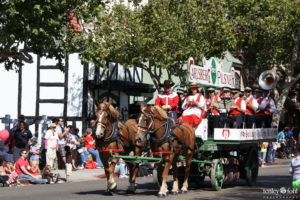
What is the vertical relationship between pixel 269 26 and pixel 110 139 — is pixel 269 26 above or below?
above

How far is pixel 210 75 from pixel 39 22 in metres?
5.93

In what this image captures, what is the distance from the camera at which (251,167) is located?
17.8m

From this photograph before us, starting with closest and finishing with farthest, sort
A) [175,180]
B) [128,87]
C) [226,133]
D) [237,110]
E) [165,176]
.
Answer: [165,176] < [175,180] < [226,133] < [237,110] < [128,87]

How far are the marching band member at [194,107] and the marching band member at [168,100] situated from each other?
0.30m

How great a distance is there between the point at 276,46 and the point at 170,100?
22871 millimetres

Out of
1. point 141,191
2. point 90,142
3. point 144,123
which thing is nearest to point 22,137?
point 90,142

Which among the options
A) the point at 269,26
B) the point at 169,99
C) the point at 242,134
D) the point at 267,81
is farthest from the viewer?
the point at 269,26

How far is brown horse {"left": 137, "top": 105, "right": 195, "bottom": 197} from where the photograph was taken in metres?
14.4

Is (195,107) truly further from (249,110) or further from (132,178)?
(249,110)

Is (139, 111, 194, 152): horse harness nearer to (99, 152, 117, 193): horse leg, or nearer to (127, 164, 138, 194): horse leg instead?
(127, 164, 138, 194): horse leg

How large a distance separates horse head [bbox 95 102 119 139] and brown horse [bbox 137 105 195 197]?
86 centimetres

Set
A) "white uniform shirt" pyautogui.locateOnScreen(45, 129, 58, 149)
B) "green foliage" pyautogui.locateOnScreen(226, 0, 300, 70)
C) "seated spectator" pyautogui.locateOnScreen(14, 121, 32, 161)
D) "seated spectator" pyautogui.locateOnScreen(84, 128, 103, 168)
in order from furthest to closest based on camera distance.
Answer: "green foliage" pyautogui.locateOnScreen(226, 0, 300, 70)
"seated spectator" pyautogui.locateOnScreen(84, 128, 103, 168)
"white uniform shirt" pyautogui.locateOnScreen(45, 129, 58, 149)
"seated spectator" pyautogui.locateOnScreen(14, 121, 32, 161)

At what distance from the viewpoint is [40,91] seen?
30438 mm

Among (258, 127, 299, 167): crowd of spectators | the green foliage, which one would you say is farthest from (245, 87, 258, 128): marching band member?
(258, 127, 299, 167): crowd of spectators
